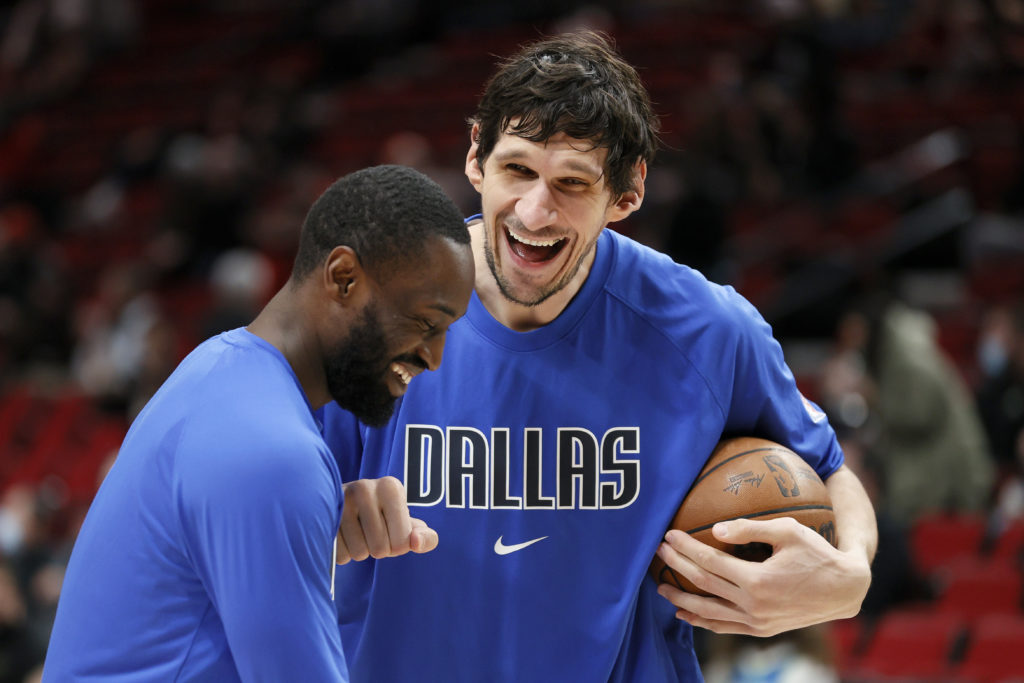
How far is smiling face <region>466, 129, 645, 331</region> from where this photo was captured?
8.39 ft

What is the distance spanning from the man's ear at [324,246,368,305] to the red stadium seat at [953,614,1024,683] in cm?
437

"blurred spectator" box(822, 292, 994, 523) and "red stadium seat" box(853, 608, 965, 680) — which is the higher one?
"blurred spectator" box(822, 292, 994, 523)

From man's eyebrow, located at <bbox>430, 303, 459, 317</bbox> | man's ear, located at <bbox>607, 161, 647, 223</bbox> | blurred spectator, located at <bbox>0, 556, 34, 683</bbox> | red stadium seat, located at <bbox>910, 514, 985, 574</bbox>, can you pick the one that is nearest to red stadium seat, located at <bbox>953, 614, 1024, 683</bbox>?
red stadium seat, located at <bbox>910, 514, 985, 574</bbox>

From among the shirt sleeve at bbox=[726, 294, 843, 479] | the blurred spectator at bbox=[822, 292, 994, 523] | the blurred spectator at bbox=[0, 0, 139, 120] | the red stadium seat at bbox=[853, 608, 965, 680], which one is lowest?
the red stadium seat at bbox=[853, 608, 965, 680]

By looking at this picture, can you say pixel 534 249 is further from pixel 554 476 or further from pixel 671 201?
pixel 671 201

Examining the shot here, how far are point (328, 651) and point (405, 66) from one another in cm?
1296

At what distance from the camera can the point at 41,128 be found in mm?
14000

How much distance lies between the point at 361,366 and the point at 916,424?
5.67m

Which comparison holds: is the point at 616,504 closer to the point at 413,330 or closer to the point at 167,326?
the point at 413,330

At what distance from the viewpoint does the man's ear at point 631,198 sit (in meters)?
2.71

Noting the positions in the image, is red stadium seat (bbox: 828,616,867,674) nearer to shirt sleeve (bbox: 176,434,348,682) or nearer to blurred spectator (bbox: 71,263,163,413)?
shirt sleeve (bbox: 176,434,348,682)

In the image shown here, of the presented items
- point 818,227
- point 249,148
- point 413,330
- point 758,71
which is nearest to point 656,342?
point 413,330

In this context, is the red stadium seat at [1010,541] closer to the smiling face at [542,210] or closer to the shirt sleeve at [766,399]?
the shirt sleeve at [766,399]

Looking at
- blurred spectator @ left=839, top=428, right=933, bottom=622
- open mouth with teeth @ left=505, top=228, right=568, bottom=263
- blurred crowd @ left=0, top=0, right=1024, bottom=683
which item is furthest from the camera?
blurred crowd @ left=0, top=0, right=1024, bottom=683
